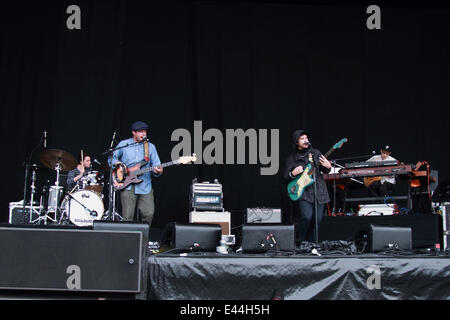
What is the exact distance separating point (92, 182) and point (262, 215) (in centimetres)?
271

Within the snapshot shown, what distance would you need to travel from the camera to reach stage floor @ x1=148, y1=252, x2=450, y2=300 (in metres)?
3.20

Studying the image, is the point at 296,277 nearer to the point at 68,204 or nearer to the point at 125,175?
the point at 125,175

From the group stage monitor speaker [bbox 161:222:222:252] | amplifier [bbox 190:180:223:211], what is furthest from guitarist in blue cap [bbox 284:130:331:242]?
stage monitor speaker [bbox 161:222:222:252]

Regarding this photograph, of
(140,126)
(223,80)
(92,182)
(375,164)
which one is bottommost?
(92,182)

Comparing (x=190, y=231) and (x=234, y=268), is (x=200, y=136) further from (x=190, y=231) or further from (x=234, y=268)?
(x=234, y=268)

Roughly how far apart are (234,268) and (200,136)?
18.4ft

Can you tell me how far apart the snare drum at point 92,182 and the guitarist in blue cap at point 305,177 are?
332 cm

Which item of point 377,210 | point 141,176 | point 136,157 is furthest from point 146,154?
point 377,210

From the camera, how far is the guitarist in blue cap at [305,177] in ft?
19.4

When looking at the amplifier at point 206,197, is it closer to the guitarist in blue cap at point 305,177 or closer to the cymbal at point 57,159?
the guitarist in blue cap at point 305,177

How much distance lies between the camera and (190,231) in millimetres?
3818

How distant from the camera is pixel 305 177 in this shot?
6152 mm

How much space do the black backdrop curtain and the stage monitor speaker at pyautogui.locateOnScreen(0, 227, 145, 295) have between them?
19.5 feet

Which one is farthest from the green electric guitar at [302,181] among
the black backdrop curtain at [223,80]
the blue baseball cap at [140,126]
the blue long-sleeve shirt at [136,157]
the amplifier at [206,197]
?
the black backdrop curtain at [223,80]
